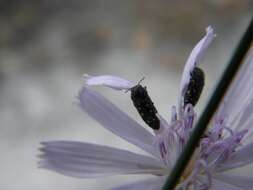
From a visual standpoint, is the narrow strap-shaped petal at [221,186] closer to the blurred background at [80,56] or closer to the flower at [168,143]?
the flower at [168,143]

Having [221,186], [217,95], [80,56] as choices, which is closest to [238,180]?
[221,186]

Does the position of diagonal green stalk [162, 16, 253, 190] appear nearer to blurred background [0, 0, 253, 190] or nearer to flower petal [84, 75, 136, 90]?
flower petal [84, 75, 136, 90]

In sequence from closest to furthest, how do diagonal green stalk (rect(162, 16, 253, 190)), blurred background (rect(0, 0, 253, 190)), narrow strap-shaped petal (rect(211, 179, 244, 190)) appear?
1. diagonal green stalk (rect(162, 16, 253, 190))
2. narrow strap-shaped petal (rect(211, 179, 244, 190))
3. blurred background (rect(0, 0, 253, 190))

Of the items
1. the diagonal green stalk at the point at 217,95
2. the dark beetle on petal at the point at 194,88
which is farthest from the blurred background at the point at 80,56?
the diagonal green stalk at the point at 217,95

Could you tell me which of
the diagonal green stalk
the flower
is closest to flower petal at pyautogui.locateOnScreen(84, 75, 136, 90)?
the flower

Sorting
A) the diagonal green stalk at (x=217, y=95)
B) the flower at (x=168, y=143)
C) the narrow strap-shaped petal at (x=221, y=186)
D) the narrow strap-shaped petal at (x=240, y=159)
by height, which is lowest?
the diagonal green stalk at (x=217, y=95)

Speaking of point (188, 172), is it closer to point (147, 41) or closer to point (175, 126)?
point (175, 126)

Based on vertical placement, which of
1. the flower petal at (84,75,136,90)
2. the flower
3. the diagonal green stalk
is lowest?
the diagonal green stalk
